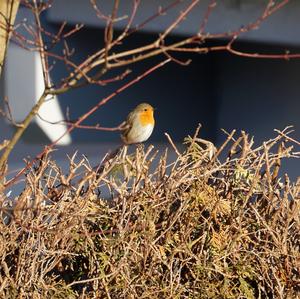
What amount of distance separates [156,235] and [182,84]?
34.4ft

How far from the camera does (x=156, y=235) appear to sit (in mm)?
2809

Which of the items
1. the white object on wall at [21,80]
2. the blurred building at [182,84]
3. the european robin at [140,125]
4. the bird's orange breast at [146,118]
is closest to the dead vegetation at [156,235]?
the european robin at [140,125]

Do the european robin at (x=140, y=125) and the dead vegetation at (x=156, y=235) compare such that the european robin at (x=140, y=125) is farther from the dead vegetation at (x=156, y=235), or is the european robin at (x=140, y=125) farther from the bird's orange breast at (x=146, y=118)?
the dead vegetation at (x=156, y=235)

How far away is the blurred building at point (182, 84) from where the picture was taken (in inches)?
382

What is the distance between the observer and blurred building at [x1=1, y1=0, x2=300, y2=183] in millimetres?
9703

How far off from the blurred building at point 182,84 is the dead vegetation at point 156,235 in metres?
6.75

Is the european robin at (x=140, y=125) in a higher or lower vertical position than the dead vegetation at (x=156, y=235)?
higher

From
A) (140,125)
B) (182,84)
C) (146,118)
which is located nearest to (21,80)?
(146,118)

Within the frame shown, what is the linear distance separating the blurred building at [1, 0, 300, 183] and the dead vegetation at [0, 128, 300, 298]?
22.1 ft

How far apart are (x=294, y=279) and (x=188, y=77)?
10.6 metres

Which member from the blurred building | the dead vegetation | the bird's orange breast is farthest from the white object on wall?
the dead vegetation

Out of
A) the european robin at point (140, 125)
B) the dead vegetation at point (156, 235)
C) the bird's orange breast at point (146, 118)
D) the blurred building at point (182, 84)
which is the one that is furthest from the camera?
the blurred building at point (182, 84)

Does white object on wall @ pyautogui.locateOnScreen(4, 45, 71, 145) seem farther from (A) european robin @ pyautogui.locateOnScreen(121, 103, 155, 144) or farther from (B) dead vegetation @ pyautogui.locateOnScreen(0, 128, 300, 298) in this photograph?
(B) dead vegetation @ pyautogui.locateOnScreen(0, 128, 300, 298)

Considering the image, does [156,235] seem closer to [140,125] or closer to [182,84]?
[140,125]
